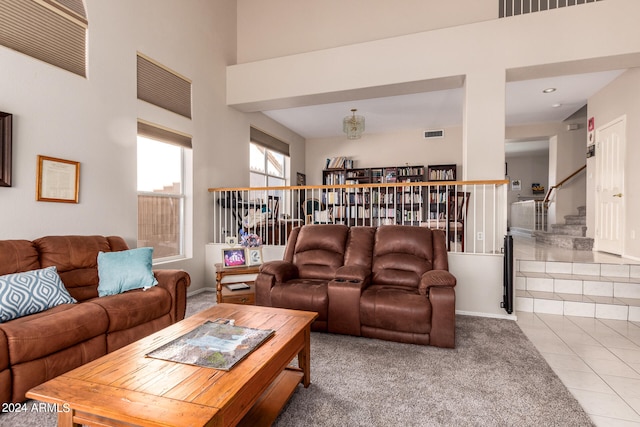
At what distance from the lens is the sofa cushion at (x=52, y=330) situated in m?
1.80

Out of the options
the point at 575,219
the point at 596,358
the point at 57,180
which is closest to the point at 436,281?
the point at 596,358

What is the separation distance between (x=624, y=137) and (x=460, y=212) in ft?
8.48

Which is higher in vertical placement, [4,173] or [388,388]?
[4,173]

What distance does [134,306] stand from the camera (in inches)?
98.7

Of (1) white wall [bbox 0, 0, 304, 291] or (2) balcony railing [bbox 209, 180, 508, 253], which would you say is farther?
(2) balcony railing [bbox 209, 180, 508, 253]

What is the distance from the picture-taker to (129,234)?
3.63 m

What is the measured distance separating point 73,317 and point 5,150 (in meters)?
1.50

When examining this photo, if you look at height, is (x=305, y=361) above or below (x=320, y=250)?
below

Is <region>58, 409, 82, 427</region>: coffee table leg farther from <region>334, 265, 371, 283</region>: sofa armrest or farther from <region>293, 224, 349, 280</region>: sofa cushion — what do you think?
<region>293, 224, 349, 280</region>: sofa cushion

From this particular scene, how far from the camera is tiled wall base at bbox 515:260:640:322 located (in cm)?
342

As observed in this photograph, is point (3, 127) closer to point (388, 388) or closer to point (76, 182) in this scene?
point (76, 182)

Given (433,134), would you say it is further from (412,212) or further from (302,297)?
(302,297)

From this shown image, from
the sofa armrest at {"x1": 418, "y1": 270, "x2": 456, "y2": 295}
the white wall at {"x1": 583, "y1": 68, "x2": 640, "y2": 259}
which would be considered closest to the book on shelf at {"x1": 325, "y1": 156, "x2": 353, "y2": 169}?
the white wall at {"x1": 583, "y1": 68, "x2": 640, "y2": 259}

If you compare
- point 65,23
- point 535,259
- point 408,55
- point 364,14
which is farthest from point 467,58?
point 65,23
